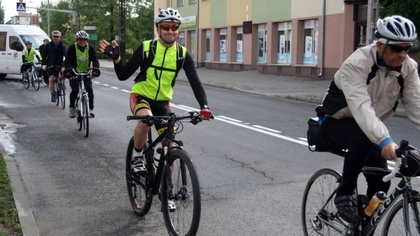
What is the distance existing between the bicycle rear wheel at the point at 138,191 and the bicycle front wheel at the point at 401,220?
2541mm

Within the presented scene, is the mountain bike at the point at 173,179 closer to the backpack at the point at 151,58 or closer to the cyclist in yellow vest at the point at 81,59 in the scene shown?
the backpack at the point at 151,58

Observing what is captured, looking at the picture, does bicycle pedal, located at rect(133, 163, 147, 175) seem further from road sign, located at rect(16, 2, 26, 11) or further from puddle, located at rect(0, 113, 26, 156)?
road sign, located at rect(16, 2, 26, 11)

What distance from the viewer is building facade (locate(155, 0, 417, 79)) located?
27.8 m

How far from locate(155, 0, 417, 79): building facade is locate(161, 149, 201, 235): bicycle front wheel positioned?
A: 18828mm

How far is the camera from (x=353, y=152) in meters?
3.92

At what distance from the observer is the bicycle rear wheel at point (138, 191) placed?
18.7 feet

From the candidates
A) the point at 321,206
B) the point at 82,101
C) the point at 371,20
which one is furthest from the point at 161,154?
the point at 371,20

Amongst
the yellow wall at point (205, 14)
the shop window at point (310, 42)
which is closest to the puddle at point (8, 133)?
the shop window at point (310, 42)

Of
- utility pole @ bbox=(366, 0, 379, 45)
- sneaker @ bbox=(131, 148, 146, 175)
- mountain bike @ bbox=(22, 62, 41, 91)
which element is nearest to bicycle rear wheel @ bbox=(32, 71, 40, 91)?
mountain bike @ bbox=(22, 62, 41, 91)

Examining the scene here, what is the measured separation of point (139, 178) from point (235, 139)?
5194 millimetres

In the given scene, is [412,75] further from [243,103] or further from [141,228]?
[243,103]

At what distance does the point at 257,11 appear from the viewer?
36.0 meters

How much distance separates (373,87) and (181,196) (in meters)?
1.79

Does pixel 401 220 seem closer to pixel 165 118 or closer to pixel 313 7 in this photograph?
pixel 165 118
